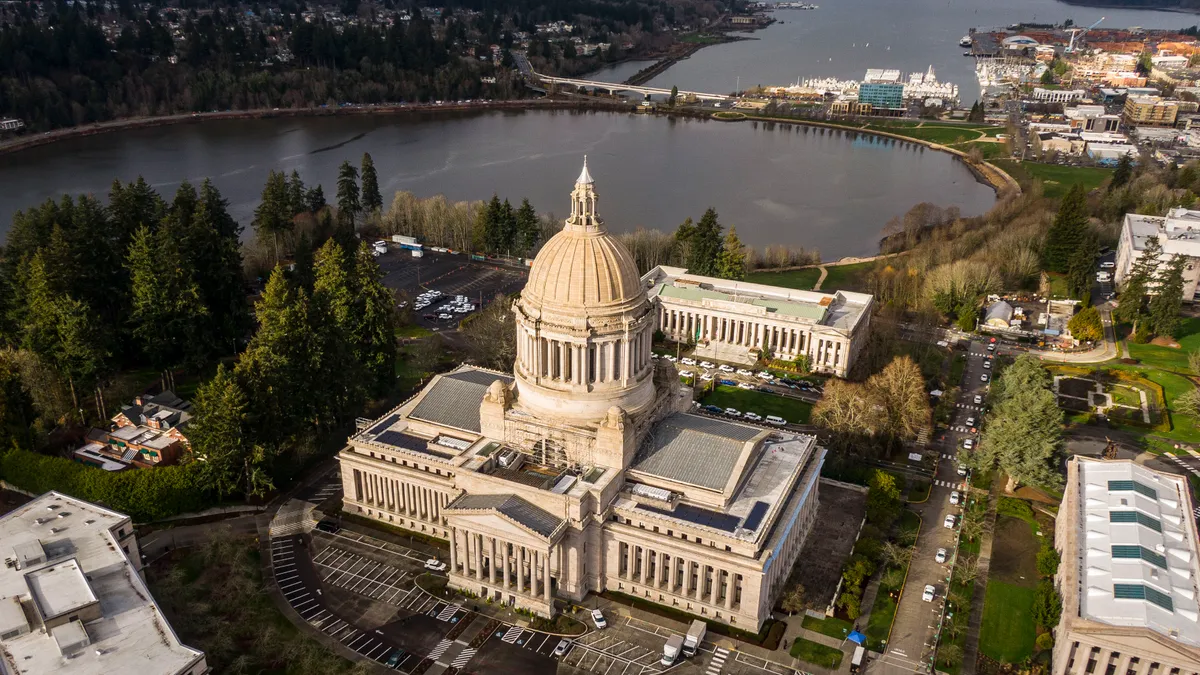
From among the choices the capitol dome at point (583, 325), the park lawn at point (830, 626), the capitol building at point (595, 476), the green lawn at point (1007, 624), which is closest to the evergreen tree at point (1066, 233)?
the green lawn at point (1007, 624)

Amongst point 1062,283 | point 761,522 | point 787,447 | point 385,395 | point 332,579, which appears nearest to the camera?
point 761,522

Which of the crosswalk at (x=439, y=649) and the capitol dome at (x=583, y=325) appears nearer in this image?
the crosswalk at (x=439, y=649)

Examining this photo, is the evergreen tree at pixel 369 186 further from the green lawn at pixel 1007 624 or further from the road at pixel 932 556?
the green lawn at pixel 1007 624

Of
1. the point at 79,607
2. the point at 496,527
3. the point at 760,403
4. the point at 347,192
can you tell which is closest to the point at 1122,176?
the point at 760,403

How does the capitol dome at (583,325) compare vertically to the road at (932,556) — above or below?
above

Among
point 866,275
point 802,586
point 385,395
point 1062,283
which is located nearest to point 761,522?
point 802,586

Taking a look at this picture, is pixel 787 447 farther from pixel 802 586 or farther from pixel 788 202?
pixel 788 202

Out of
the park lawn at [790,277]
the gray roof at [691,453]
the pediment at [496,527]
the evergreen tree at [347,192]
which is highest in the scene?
the evergreen tree at [347,192]
